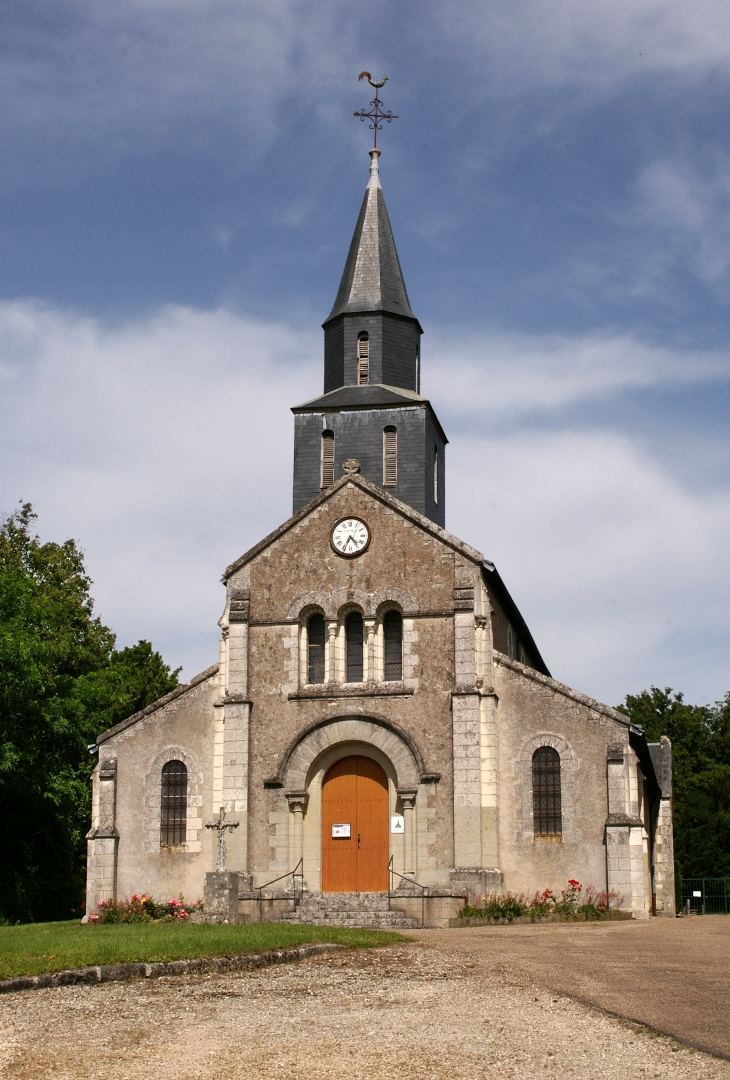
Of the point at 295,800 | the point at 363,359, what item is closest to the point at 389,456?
the point at 363,359

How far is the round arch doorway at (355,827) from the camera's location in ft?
84.4

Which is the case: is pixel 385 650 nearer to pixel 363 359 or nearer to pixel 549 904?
pixel 549 904

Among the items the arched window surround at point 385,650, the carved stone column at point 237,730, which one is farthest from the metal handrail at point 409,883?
the arched window surround at point 385,650

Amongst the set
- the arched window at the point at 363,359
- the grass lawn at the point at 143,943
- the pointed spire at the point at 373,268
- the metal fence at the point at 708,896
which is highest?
A: the pointed spire at the point at 373,268

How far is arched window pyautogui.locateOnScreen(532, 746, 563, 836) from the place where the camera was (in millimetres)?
25000

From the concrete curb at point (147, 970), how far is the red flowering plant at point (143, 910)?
10.9 meters

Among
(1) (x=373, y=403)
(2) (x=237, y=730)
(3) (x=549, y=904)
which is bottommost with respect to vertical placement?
(3) (x=549, y=904)

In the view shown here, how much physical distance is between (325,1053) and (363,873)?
16760mm

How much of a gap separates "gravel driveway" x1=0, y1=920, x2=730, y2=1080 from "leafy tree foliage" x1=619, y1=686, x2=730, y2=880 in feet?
116

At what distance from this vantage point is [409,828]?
25.3 meters

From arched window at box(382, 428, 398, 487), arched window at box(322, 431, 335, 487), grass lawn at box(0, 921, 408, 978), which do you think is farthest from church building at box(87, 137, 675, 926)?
grass lawn at box(0, 921, 408, 978)

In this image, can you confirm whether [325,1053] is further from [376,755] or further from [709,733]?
[709,733]

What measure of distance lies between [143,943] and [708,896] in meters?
35.4

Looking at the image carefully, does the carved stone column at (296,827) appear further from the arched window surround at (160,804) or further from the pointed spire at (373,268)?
the pointed spire at (373,268)
